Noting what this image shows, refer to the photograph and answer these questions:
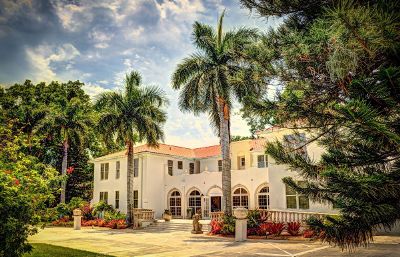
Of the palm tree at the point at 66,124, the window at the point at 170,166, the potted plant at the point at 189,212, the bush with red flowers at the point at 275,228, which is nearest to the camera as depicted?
the bush with red flowers at the point at 275,228

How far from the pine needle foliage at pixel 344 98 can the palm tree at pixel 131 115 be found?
714 inches

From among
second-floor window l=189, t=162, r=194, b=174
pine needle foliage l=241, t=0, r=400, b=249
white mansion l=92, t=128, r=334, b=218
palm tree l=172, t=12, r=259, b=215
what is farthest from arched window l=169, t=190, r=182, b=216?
pine needle foliage l=241, t=0, r=400, b=249

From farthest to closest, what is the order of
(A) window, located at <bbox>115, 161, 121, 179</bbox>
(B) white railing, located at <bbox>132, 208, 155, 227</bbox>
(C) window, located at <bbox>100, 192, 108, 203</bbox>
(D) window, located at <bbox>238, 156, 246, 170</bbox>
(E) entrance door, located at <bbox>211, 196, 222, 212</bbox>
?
(C) window, located at <bbox>100, 192, 108, 203</bbox> < (A) window, located at <bbox>115, 161, 121, 179</bbox> < (D) window, located at <bbox>238, 156, 246, 170</bbox> < (E) entrance door, located at <bbox>211, 196, 222, 212</bbox> < (B) white railing, located at <bbox>132, 208, 155, 227</bbox>

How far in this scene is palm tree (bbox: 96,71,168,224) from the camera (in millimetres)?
24781

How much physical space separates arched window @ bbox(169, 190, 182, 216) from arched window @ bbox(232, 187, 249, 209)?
20.7 feet

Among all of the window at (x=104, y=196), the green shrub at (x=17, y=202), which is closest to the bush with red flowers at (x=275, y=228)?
the green shrub at (x=17, y=202)

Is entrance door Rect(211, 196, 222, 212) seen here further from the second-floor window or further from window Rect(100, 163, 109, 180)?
window Rect(100, 163, 109, 180)

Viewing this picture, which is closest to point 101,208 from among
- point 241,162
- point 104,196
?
point 104,196

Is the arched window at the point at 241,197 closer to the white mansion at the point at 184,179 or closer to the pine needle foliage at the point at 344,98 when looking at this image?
the white mansion at the point at 184,179

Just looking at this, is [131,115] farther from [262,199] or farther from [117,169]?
[262,199]

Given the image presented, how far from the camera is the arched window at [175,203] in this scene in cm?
3128

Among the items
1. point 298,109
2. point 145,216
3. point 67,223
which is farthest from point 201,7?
point 67,223

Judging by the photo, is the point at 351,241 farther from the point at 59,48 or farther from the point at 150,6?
the point at 59,48

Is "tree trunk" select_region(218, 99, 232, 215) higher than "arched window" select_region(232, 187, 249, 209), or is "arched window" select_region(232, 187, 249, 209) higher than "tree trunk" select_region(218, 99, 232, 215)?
"tree trunk" select_region(218, 99, 232, 215)
